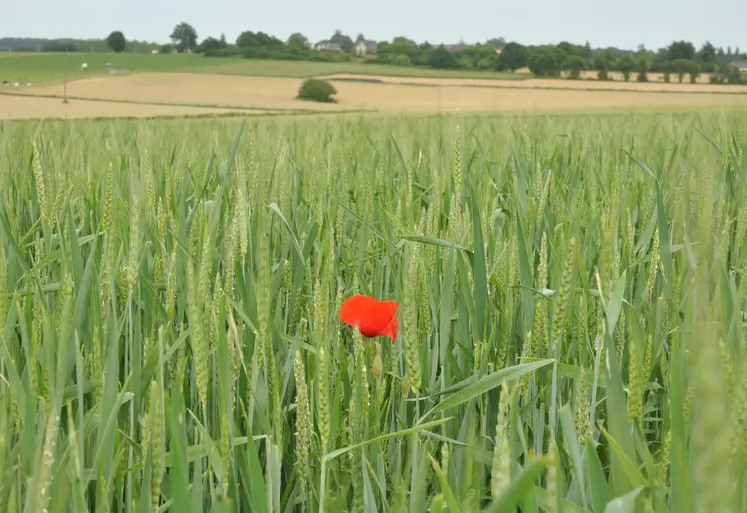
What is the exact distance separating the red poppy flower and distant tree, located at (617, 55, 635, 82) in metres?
24.3

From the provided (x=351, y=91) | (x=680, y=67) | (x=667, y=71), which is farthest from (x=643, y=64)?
(x=351, y=91)

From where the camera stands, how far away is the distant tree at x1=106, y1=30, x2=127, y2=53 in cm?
3428

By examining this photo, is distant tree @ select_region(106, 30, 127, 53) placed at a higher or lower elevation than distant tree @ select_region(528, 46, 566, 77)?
higher

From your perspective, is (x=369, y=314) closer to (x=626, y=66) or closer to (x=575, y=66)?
(x=575, y=66)

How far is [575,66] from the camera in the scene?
2322cm

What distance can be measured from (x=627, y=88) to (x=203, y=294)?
72.9ft

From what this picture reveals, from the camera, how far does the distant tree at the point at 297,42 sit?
28.0m

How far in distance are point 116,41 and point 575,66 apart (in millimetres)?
22221

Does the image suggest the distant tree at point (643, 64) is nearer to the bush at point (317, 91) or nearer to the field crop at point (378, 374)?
the bush at point (317, 91)

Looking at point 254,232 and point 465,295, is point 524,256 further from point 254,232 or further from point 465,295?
point 254,232

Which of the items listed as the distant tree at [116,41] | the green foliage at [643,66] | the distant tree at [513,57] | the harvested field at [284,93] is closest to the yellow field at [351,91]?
the harvested field at [284,93]

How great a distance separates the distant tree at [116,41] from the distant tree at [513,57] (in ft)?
63.8

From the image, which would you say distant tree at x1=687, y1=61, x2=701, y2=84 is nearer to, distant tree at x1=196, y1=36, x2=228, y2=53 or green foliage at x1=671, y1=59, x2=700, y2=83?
green foliage at x1=671, y1=59, x2=700, y2=83

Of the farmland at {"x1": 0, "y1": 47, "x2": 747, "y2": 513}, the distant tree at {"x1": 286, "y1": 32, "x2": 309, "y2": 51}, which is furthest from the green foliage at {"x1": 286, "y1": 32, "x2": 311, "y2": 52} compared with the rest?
the farmland at {"x1": 0, "y1": 47, "x2": 747, "y2": 513}
